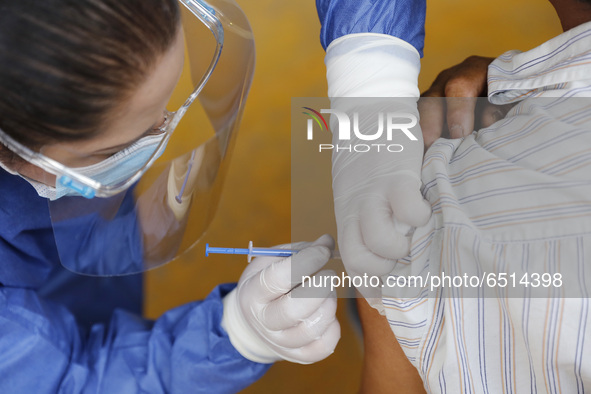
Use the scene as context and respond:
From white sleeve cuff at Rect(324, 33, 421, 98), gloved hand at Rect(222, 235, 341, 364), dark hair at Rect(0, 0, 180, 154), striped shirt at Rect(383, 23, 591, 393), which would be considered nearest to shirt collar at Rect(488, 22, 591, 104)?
striped shirt at Rect(383, 23, 591, 393)

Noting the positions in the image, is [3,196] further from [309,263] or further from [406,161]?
[406,161]

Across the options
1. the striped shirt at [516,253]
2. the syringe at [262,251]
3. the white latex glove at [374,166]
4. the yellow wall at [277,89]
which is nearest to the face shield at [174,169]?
the syringe at [262,251]

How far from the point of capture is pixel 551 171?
706mm

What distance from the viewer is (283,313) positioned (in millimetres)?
891

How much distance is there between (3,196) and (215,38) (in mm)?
477

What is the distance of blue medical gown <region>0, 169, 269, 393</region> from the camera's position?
84 centimetres

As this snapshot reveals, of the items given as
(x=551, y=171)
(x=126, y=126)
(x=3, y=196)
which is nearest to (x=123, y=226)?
(x=3, y=196)

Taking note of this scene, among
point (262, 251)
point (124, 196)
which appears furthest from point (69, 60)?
point (262, 251)

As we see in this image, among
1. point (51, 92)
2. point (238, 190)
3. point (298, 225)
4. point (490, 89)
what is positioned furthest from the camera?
point (238, 190)

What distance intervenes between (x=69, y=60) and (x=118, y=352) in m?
0.63

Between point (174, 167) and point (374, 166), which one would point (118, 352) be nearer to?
point (174, 167)

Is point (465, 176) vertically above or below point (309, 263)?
above

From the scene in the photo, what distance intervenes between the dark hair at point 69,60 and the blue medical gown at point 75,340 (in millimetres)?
406

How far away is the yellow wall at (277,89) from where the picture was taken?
1606mm
